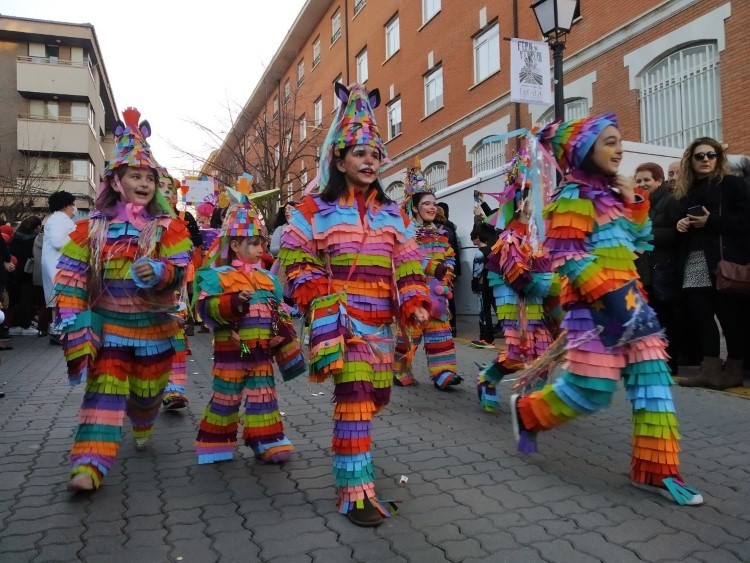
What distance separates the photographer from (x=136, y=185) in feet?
12.3

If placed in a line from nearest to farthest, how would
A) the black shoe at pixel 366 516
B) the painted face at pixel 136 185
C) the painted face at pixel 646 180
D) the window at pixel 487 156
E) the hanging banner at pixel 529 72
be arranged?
the black shoe at pixel 366 516, the painted face at pixel 136 185, the painted face at pixel 646 180, the hanging banner at pixel 529 72, the window at pixel 487 156

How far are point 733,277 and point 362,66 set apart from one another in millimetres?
21684

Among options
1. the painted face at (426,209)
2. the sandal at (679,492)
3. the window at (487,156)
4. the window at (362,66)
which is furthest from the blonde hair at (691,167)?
the window at (362,66)

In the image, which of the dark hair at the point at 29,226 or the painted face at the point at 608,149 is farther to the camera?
the dark hair at the point at 29,226

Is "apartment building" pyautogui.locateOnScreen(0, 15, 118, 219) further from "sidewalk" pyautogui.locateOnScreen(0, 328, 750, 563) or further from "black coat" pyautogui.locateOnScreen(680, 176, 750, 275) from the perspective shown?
"black coat" pyautogui.locateOnScreen(680, 176, 750, 275)

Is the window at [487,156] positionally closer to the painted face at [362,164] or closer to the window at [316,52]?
the painted face at [362,164]

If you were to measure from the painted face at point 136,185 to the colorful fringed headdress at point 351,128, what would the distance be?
112 cm

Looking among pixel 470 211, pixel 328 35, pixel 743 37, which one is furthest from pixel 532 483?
pixel 328 35

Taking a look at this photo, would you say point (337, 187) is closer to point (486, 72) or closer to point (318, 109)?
point (486, 72)

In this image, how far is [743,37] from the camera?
31.9ft

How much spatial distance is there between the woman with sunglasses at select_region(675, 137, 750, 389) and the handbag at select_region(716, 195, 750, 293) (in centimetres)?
9

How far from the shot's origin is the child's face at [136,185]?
12.3 ft

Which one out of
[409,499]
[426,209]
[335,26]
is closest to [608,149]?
[409,499]

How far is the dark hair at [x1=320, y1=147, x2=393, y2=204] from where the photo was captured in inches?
131
